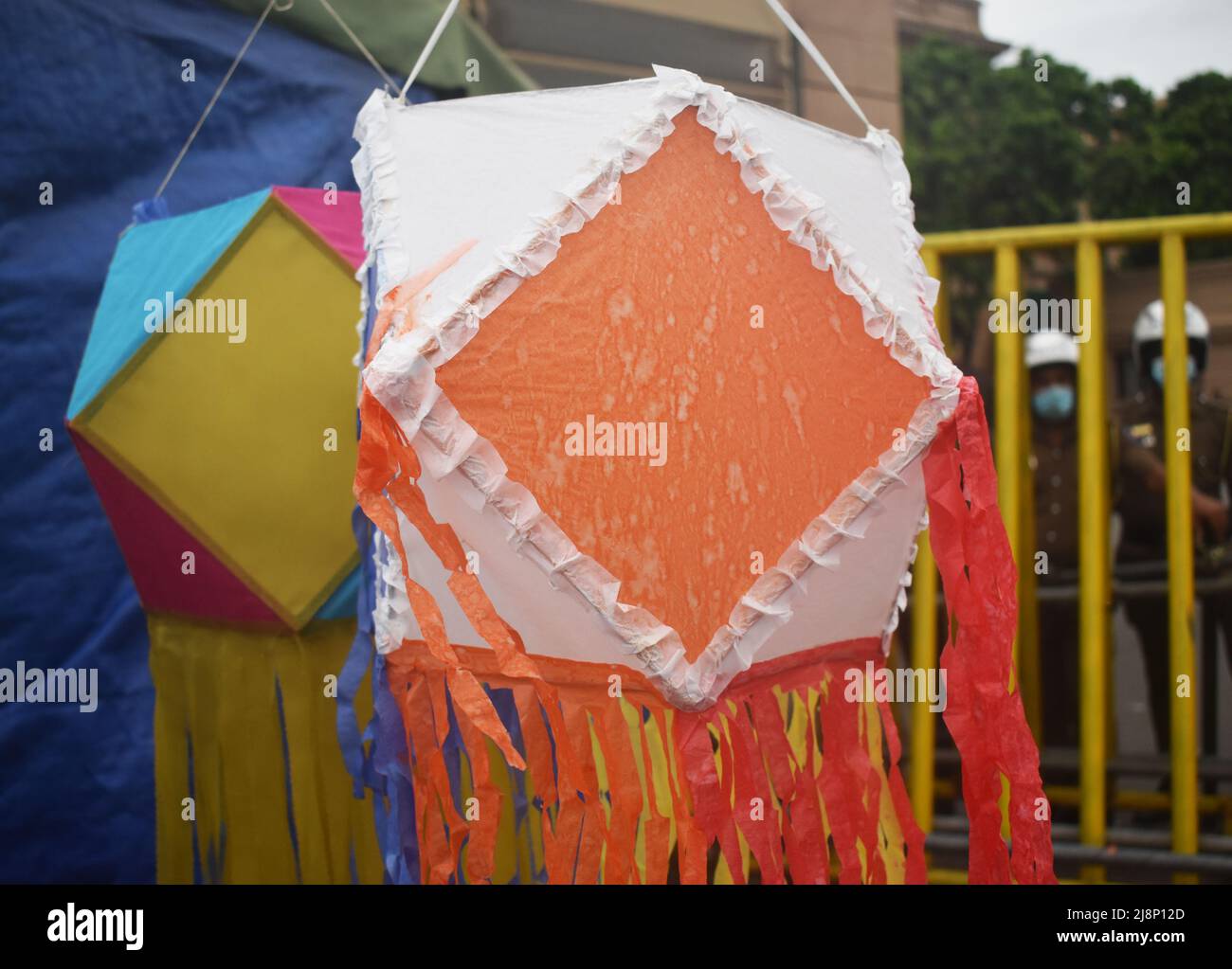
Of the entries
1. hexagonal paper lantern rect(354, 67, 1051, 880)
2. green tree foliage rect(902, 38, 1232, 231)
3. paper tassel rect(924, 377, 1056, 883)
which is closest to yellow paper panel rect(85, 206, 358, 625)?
hexagonal paper lantern rect(354, 67, 1051, 880)

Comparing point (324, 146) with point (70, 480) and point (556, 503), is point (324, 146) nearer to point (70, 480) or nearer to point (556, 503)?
point (70, 480)

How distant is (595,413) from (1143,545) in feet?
8.87

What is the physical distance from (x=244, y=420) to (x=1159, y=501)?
2700 mm

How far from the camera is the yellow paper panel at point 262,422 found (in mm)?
1518

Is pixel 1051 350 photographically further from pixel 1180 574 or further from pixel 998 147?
pixel 998 147

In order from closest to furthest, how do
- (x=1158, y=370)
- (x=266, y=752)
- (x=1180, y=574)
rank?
(x=266, y=752) < (x=1180, y=574) < (x=1158, y=370)

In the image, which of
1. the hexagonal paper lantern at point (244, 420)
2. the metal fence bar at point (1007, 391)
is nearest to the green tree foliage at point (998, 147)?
the metal fence bar at point (1007, 391)

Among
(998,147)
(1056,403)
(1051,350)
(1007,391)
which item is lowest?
(1007,391)

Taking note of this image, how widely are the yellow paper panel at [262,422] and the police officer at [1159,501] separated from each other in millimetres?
2412

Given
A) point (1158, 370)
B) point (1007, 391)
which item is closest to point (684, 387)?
point (1007, 391)

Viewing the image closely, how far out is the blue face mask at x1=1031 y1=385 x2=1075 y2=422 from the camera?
3771 millimetres

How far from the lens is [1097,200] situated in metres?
Answer: 9.60

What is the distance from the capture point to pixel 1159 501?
135 inches
